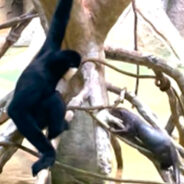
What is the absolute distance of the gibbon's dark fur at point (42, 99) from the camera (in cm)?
79

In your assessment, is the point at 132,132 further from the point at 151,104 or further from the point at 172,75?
the point at 151,104

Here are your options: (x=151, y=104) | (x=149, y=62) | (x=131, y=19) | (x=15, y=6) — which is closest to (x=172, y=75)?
(x=149, y=62)

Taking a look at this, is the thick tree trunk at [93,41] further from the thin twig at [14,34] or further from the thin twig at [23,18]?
A: the thin twig at [14,34]

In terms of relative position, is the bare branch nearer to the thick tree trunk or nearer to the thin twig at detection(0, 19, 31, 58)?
the thick tree trunk

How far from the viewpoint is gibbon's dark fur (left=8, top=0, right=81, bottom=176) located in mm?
794

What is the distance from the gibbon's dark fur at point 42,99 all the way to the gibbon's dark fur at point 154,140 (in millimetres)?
542

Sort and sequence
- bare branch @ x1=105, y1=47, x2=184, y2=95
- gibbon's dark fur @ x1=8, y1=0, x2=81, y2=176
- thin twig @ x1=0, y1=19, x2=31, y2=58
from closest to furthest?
1. gibbon's dark fur @ x1=8, y1=0, x2=81, y2=176
2. bare branch @ x1=105, y1=47, x2=184, y2=95
3. thin twig @ x1=0, y1=19, x2=31, y2=58

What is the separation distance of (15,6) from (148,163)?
4.37m

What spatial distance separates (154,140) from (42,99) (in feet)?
2.33

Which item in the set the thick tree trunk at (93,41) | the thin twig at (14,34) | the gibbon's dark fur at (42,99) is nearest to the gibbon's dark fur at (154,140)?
the thick tree trunk at (93,41)

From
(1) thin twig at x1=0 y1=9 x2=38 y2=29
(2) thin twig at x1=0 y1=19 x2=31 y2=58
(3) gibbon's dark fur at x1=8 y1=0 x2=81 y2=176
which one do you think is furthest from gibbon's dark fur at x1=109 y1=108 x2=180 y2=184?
(2) thin twig at x1=0 y1=19 x2=31 y2=58

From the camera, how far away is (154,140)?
1479mm

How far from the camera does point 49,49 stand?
852 mm

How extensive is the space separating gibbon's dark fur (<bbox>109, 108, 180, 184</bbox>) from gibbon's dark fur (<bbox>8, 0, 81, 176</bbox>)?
1.78ft
